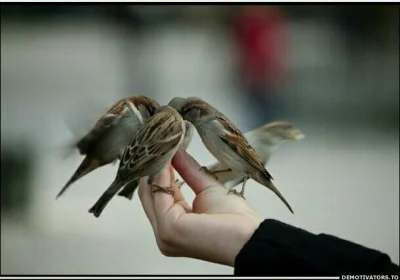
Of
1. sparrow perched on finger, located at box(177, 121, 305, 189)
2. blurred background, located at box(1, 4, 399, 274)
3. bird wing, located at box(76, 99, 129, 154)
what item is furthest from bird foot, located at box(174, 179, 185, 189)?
blurred background, located at box(1, 4, 399, 274)

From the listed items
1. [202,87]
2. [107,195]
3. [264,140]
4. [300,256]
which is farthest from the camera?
[202,87]

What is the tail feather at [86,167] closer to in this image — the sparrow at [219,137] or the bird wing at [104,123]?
the bird wing at [104,123]

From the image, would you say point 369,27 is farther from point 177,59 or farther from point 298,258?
point 298,258

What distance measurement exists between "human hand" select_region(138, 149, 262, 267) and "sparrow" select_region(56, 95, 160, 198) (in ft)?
0.20

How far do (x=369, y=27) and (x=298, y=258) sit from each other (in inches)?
25.6

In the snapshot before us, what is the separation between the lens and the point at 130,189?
845 millimetres

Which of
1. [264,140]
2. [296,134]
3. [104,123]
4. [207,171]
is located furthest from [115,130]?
[296,134]

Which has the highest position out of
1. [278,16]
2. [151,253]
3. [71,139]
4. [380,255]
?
[278,16]

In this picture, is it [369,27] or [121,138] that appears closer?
[121,138]

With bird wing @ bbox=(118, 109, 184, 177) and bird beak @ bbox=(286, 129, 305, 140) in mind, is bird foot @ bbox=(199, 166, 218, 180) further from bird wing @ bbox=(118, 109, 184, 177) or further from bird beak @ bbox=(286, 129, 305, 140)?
bird beak @ bbox=(286, 129, 305, 140)

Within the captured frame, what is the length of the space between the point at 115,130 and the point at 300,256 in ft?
0.90

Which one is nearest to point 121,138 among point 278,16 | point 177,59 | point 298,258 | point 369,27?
point 298,258

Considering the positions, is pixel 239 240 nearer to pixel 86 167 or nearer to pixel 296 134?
pixel 86 167

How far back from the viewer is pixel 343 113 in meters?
1.20
